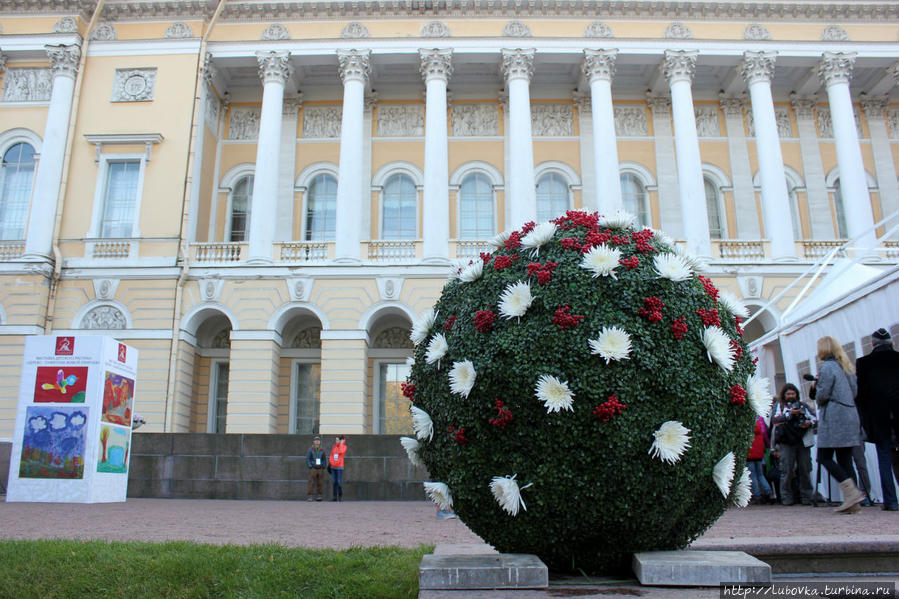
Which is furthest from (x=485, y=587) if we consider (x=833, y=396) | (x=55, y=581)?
(x=833, y=396)

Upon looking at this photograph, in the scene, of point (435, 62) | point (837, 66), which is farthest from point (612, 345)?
point (837, 66)

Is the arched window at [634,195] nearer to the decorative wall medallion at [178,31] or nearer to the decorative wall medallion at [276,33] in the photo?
the decorative wall medallion at [276,33]

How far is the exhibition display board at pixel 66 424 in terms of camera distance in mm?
14031

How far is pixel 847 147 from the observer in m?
24.7

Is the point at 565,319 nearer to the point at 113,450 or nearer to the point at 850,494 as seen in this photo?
the point at 850,494

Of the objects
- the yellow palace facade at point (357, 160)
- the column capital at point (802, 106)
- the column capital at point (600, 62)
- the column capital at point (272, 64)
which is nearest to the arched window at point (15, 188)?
the yellow palace facade at point (357, 160)

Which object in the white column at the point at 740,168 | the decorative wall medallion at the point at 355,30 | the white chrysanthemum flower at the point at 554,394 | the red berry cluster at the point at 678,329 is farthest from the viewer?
the white column at the point at 740,168

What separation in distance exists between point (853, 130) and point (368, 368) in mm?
17580

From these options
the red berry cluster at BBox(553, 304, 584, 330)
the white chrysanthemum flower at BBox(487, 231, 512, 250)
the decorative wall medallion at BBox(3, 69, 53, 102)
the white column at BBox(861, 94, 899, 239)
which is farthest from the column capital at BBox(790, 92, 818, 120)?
the red berry cluster at BBox(553, 304, 584, 330)

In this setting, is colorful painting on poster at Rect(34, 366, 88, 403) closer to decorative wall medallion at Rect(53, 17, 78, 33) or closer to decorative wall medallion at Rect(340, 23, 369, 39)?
decorative wall medallion at Rect(53, 17, 78, 33)

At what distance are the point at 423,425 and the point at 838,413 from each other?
245 inches

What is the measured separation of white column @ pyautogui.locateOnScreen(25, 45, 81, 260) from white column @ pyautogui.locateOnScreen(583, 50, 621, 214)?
16755 mm

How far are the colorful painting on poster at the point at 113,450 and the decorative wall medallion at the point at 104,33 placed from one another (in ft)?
50.9

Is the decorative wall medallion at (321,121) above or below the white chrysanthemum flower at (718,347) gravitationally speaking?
above
